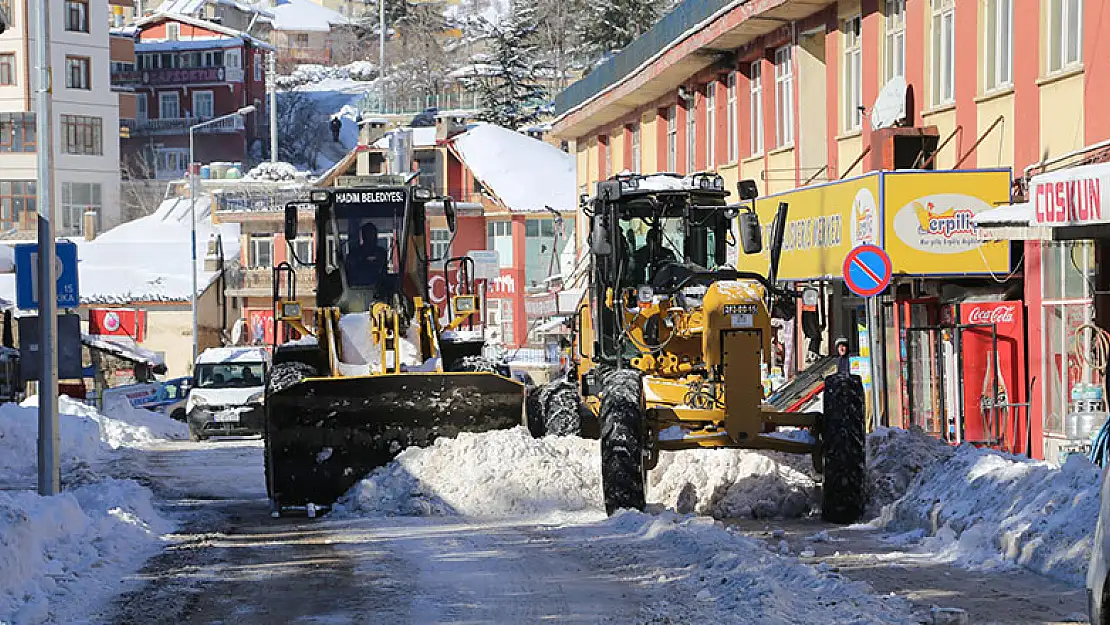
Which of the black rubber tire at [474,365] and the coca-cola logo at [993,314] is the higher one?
the coca-cola logo at [993,314]

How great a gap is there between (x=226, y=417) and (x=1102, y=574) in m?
26.2

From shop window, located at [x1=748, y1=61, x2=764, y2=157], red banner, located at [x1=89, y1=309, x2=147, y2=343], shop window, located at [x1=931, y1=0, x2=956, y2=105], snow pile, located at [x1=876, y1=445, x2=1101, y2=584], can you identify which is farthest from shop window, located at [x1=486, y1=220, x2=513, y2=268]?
snow pile, located at [x1=876, y1=445, x2=1101, y2=584]

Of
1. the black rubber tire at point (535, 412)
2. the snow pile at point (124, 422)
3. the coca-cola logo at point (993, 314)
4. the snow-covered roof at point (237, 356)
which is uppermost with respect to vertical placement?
the coca-cola logo at point (993, 314)

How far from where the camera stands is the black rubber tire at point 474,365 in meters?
18.1

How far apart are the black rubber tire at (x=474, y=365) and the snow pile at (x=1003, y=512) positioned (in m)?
5.06

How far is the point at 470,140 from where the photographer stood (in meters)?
74.8

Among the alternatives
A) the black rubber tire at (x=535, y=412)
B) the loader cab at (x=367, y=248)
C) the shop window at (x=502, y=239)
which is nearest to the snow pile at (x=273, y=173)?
the shop window at (x=502, y=239)

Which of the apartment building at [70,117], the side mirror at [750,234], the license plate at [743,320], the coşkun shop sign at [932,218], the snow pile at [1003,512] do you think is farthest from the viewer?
the apartment building at [70,117]

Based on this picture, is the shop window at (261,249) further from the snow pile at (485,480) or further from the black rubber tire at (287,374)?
the snow pile at (485,480)

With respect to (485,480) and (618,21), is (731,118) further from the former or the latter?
(618,21)

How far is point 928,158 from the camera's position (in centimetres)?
2517

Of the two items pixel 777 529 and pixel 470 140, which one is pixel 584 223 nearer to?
pixel 470 140

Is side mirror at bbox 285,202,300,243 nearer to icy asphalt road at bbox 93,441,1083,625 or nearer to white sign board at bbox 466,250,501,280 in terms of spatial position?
icy asphalt road at bbox 93,441,1083,625

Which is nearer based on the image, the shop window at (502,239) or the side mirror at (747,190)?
the side mirror at (747,190)
